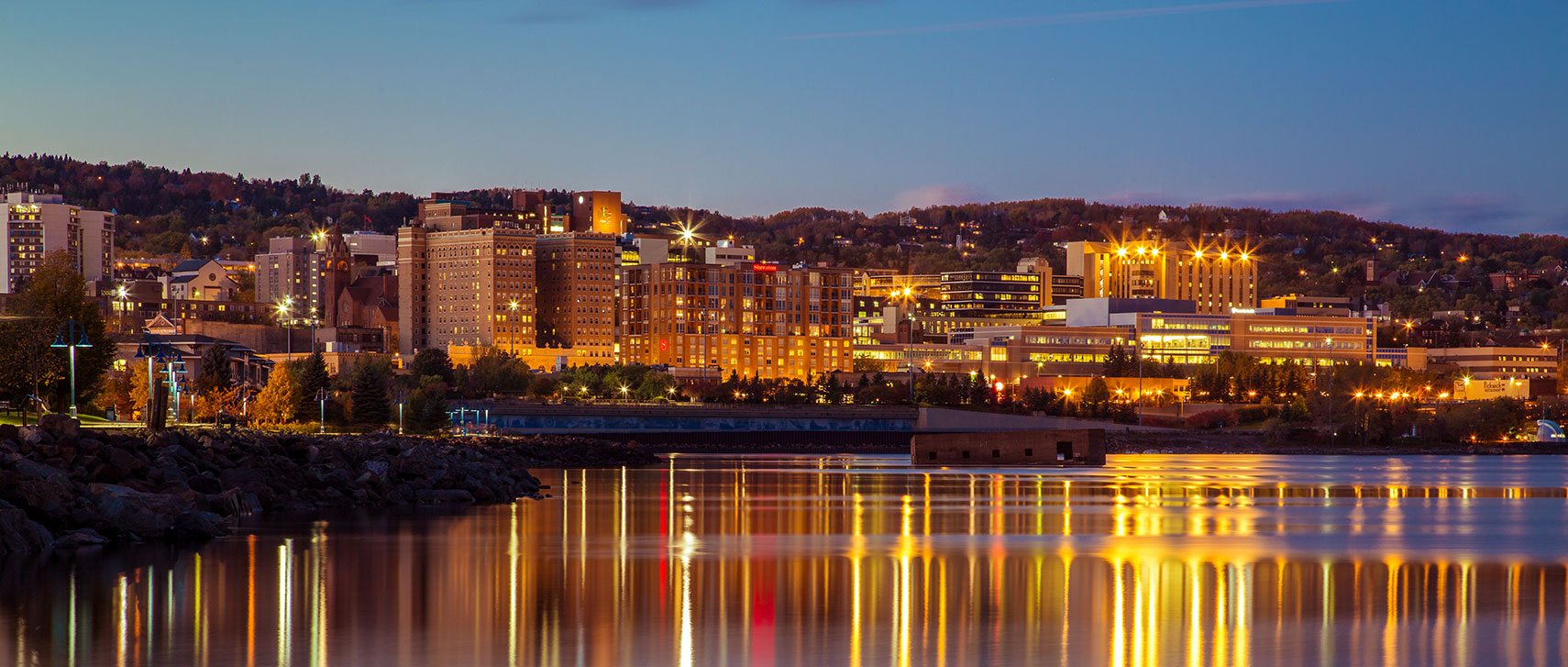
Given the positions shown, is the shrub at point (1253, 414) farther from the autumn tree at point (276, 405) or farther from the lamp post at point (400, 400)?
the autumn tree at point (276, 405)

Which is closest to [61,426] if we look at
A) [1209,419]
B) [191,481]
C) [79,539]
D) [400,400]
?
[191,481]

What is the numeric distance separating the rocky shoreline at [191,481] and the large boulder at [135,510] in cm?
2

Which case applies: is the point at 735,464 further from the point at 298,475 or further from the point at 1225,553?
the point at 1225,553

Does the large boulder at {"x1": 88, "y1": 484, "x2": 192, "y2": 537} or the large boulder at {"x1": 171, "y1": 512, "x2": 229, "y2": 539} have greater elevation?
the large boulder at {"x1": 88, "y1": 484, "x2": 192, "y2": 537}

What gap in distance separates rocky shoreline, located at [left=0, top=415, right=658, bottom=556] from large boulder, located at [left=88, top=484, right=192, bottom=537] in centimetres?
2

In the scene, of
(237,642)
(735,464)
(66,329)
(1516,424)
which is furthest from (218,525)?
(1516,424)

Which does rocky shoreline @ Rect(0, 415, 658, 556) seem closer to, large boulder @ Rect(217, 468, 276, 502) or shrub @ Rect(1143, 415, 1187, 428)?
large boulder @ Rect(217, 468, 276, 502)

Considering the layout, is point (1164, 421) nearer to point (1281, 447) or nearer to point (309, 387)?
point (1281, 447)

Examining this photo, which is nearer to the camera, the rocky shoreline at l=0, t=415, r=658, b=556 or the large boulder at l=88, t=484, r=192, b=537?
the rocky shoreline at l=0, t=415, r=658, b=556

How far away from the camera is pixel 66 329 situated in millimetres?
72188

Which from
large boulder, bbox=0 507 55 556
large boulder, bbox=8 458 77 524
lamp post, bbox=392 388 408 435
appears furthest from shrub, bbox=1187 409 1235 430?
large boulder, bbox=0 507 55 556

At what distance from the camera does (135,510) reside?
120 feet

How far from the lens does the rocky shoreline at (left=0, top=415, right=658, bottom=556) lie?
35.2 metres

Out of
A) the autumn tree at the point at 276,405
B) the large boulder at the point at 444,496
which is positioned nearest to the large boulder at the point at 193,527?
the large boulder at the point at 444,496
